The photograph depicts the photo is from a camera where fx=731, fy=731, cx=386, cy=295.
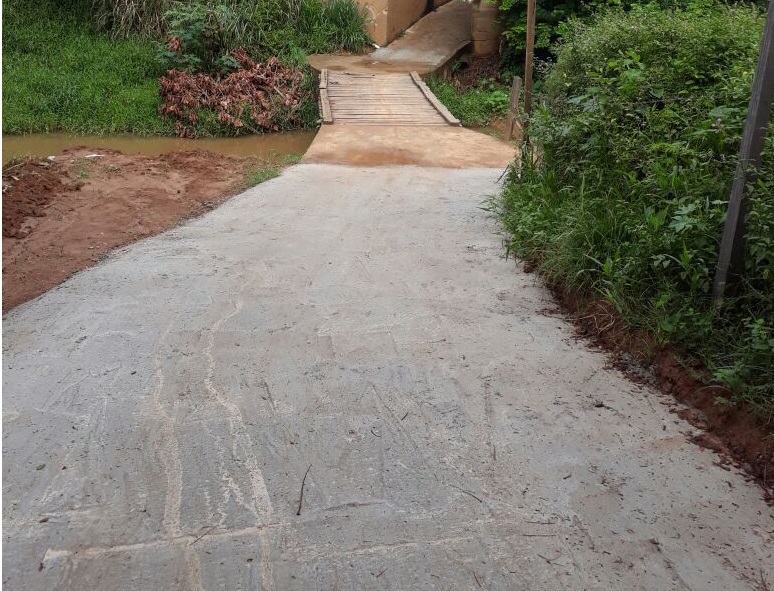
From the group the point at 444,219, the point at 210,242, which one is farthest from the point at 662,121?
the point at 210,242

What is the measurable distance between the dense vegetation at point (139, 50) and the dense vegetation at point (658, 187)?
7.67 meters

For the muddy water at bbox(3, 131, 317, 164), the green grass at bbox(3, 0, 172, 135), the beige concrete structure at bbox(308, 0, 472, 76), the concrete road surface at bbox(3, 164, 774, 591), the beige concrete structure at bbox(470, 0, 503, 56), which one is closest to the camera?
the concrete road surface at bbox(3, 164, 774, 591)

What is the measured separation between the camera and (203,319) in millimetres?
4121

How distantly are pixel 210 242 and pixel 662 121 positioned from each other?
3307 mm

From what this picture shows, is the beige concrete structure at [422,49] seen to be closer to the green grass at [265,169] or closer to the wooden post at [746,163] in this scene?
the green grass at [265,169]

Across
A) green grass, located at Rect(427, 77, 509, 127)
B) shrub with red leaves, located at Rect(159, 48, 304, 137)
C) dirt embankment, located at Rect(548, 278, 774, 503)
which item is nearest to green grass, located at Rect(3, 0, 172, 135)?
shrub with red leaves, located at Rect(159, 48, 304, 137)

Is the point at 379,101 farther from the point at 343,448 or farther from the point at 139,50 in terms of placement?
the point at 343,448

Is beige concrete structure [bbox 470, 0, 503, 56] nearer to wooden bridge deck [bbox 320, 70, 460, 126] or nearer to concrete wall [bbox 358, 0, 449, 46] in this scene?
concrete wall [bbox 358, 0, 449, 46]

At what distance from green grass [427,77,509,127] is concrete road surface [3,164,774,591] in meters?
8.17

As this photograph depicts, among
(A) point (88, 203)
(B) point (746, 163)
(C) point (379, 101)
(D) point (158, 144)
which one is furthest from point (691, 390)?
(D) point (158, 144)

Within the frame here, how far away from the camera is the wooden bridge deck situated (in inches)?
421

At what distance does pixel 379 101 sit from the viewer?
38.2 feet

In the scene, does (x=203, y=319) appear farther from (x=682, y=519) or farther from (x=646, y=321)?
(x=682, y=519)

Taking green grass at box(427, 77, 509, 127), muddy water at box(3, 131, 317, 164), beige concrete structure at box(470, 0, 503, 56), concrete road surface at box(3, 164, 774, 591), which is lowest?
muddy water at box(3, 131, 317, 164)
